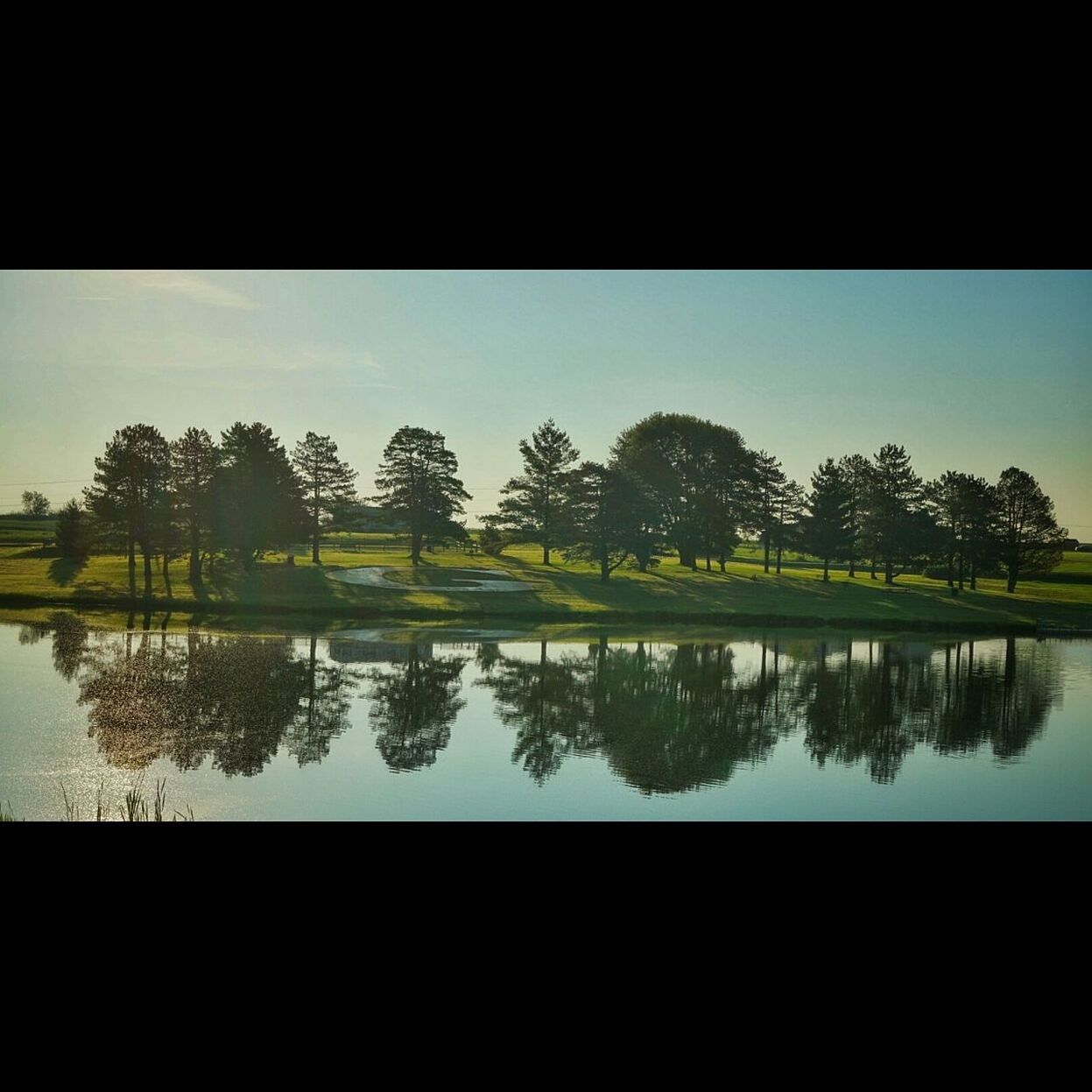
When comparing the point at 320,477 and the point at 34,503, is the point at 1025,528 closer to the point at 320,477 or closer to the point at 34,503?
the point at 320,477

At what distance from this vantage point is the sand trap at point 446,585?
19.2m

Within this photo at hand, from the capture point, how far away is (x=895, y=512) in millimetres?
21422

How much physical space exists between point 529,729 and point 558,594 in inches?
389

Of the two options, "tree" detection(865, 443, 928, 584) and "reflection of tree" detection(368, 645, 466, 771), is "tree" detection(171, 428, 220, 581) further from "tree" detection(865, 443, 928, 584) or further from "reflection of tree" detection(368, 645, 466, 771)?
"tree" detection(865, 443, 928, 584)

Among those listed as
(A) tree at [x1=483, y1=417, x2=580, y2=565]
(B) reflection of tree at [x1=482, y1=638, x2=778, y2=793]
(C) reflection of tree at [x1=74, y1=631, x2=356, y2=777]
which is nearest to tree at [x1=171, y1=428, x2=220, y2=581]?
(C) reflection of tree at [x1=74, y1=631, x2=356, y2=777]

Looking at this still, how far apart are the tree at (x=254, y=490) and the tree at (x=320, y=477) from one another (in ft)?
0.87

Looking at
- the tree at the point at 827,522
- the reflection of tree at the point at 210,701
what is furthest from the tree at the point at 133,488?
the tree at the point at 827,522

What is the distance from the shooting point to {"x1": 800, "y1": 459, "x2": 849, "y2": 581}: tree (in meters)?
21.9

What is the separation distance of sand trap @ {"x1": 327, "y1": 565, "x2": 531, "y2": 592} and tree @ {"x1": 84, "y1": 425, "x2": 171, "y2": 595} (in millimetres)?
3510

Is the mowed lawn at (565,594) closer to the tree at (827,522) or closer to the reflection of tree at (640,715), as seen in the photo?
the tree at (827,522)
